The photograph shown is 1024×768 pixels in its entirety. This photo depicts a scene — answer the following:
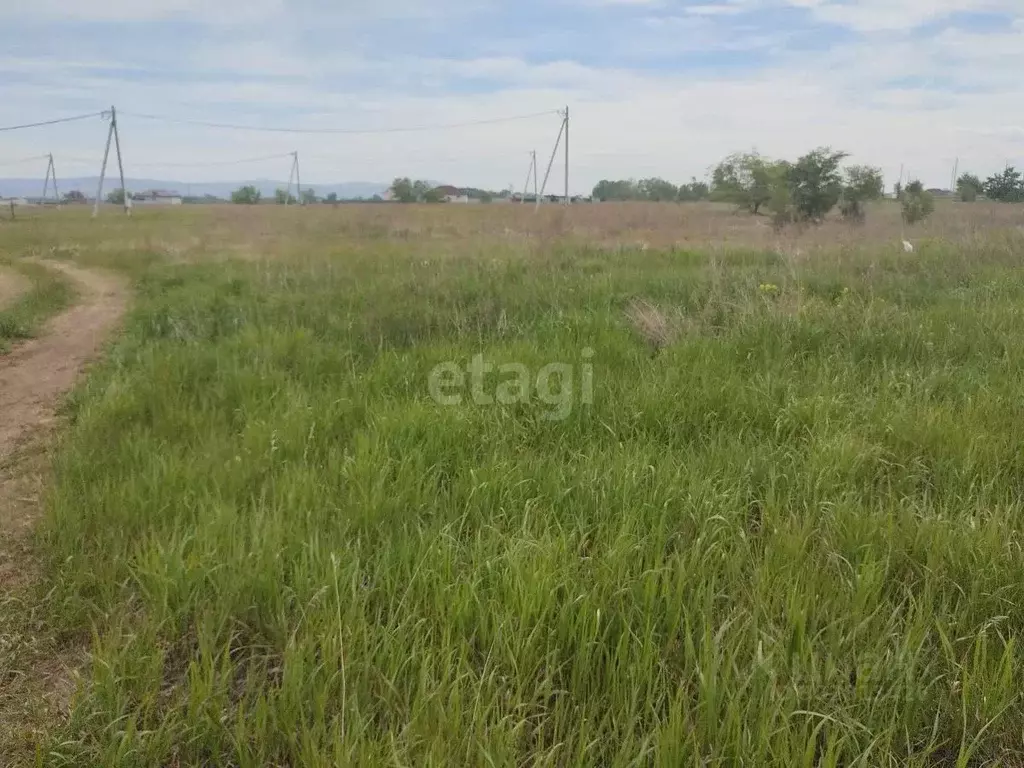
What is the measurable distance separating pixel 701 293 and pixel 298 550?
536 cm

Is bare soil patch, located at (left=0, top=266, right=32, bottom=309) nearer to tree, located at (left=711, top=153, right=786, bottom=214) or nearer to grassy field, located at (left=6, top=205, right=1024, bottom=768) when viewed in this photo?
grassy field, located at (left=6, top=205, right=1024, bottom=768)

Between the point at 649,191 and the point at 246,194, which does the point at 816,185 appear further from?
the point at 246,194

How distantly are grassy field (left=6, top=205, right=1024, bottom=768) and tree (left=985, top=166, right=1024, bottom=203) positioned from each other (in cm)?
2579

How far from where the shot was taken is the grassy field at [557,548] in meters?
1.60

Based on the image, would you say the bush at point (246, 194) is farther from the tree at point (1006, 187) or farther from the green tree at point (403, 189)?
the tree at point (1006, 187)

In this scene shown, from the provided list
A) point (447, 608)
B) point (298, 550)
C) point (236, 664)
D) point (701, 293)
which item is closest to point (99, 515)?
point (298, 550)

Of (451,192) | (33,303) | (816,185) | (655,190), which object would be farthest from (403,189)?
(33,303)

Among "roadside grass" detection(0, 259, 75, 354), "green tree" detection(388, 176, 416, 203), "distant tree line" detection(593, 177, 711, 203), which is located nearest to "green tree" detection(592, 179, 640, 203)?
"distant tree line" detection(593, 177, 711, 203)

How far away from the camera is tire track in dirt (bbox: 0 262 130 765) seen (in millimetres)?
1718

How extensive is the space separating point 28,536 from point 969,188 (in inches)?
1248

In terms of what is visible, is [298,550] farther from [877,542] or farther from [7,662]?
[877,542]

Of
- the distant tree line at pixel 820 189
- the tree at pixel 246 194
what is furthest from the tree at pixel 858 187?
the tree at pixel 246 194

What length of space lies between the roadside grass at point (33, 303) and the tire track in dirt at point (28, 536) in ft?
0.71

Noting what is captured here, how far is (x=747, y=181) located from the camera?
2397 centimetres
